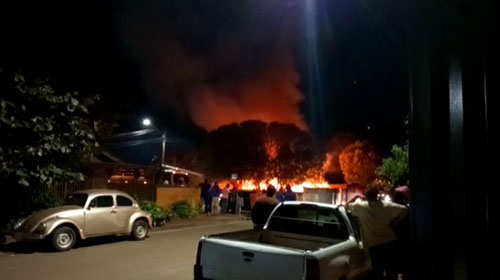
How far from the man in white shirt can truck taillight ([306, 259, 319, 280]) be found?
81.3 inches

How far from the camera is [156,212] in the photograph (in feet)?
60.5

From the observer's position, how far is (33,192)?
607 inches

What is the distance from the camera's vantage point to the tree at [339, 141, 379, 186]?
38.7 m

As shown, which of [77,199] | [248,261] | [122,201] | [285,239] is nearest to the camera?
[248,261]

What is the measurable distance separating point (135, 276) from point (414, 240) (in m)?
8.80

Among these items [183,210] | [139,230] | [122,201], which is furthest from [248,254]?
[183,210]

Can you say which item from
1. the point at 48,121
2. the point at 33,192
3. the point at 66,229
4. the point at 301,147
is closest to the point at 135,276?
the point at 66,229

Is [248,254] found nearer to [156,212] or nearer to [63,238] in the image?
[63,238]

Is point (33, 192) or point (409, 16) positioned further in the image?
point (33, 192)

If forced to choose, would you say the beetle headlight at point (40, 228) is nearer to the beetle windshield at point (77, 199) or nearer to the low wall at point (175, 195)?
the beetle windshield at point (77, 199)

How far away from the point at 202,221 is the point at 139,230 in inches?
225

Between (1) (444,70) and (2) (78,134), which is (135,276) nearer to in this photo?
(2) (78,134)

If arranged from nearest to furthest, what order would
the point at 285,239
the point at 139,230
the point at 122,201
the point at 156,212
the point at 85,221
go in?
1. the point at 285,239
2. the point at 85,221
3. the point at 122,201
4. the point at 139,230
5. the point at 156,212

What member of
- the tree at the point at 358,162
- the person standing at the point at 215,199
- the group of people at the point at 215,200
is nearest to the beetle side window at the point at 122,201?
the group of people at the point at 215,200
